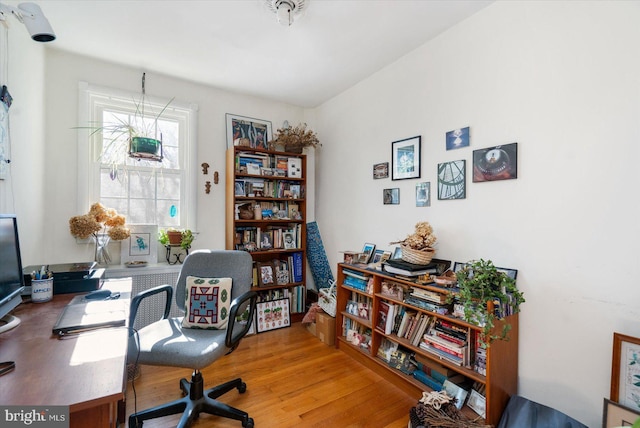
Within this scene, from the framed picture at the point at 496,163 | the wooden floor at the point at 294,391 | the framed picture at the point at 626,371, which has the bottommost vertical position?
the wooden floor at the point at 294,391

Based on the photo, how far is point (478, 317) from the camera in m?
1.51

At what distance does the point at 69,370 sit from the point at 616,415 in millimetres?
2143

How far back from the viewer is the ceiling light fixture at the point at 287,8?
1813mm

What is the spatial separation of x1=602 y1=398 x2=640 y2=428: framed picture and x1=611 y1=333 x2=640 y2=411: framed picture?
0.04 m

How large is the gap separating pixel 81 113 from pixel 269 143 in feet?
5.70

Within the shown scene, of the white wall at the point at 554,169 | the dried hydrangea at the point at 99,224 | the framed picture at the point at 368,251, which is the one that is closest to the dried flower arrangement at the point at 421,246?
the white wall at the point at 554,169

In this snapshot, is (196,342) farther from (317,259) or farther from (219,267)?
(317,259)

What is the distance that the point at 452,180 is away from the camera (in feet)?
6.89

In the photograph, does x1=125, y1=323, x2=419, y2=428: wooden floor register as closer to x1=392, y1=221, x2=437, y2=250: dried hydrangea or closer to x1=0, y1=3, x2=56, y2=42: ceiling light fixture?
x1=392, y1=221, x2=437, y2=250: dried hydrangea

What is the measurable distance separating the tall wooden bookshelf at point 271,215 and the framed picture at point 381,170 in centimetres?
97

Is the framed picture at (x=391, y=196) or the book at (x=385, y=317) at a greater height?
the framed picture at (x=391, y=196)

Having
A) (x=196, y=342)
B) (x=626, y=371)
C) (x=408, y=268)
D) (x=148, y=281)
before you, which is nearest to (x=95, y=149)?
(x=148, y=281)

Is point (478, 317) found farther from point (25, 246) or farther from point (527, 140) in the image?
point (25, 246)

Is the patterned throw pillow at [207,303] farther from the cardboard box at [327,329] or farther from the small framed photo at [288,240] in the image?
the small framed photo at [288,240]
